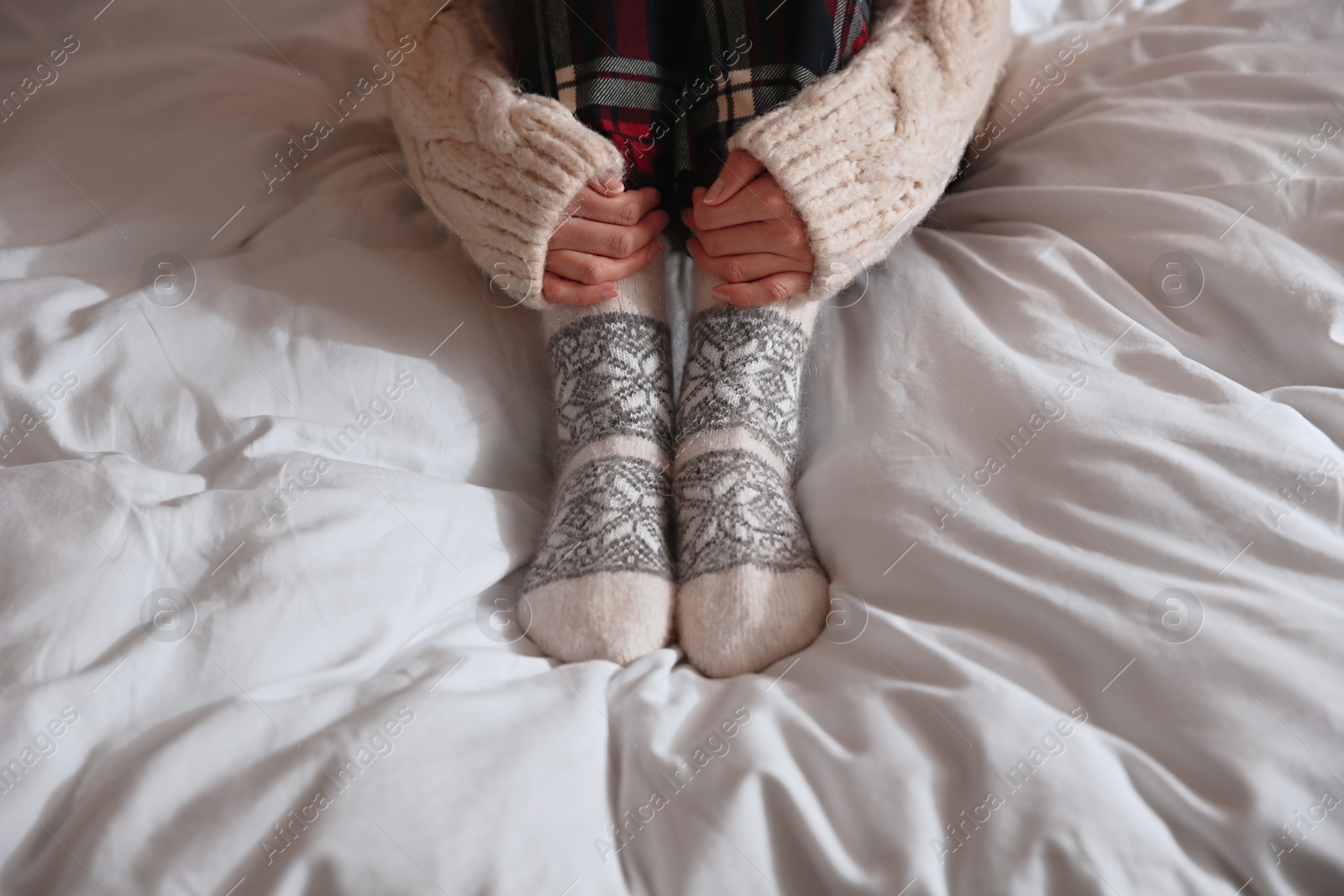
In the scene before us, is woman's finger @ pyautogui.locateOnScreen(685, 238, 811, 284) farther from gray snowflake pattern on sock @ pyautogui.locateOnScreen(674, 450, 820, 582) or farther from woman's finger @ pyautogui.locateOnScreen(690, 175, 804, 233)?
gray snowflake pattern on sock @ pyautogui.locateOnScreen(674, 450, 820, 582)

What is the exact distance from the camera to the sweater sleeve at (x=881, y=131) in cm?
59

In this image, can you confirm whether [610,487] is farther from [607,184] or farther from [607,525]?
[607,184]

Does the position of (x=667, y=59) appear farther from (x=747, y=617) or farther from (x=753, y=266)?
(x=747, y=617)

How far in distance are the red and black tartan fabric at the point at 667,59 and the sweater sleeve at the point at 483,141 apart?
0.12 feet

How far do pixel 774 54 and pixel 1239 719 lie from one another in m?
0.53

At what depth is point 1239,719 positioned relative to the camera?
15.7 inches

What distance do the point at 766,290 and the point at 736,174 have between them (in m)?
0.09

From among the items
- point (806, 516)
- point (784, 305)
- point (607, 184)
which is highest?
point (607, 184)

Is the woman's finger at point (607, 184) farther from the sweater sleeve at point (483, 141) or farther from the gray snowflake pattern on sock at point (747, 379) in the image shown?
the gray snowflake pattern on sock at point (747, 379)

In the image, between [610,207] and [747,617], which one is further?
[610,207]

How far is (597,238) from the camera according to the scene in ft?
2.08

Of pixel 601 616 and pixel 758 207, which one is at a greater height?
pixel 758 207

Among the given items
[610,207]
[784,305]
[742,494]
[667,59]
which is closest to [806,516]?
[742,494]

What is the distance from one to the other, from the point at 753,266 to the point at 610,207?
4.7 inches
